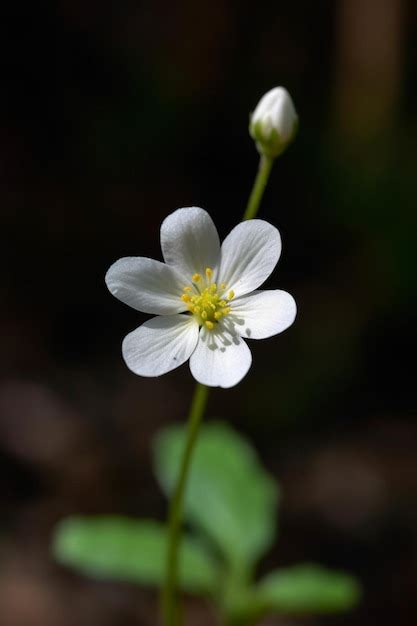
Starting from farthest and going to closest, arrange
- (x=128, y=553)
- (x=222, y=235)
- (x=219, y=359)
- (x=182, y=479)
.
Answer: (x=222, y=235) → (x=128, y=553) → (x=182, y=479) → (x=219, y=359)

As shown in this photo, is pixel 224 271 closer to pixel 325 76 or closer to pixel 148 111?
pixel 148 111

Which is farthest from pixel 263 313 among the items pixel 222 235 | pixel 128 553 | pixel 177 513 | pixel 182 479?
pixel 222 235

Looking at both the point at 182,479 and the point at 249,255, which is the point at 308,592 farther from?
the point at 249,255

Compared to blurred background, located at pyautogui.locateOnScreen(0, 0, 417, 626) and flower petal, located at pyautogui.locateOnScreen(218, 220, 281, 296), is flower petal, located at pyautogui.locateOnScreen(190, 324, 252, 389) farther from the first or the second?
blurred background, located at pyautogui.locateOnScreen(0, 0, 417, 626)

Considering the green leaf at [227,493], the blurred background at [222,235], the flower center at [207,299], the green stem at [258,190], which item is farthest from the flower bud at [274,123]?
the blurred background at [222,235]

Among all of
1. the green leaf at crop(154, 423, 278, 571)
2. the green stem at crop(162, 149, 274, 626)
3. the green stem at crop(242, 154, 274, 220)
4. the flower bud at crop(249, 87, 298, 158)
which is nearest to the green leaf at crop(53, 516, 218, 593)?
the green leaf at crop(154, 423, 278, 571)

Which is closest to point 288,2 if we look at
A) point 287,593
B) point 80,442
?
point 80,442
